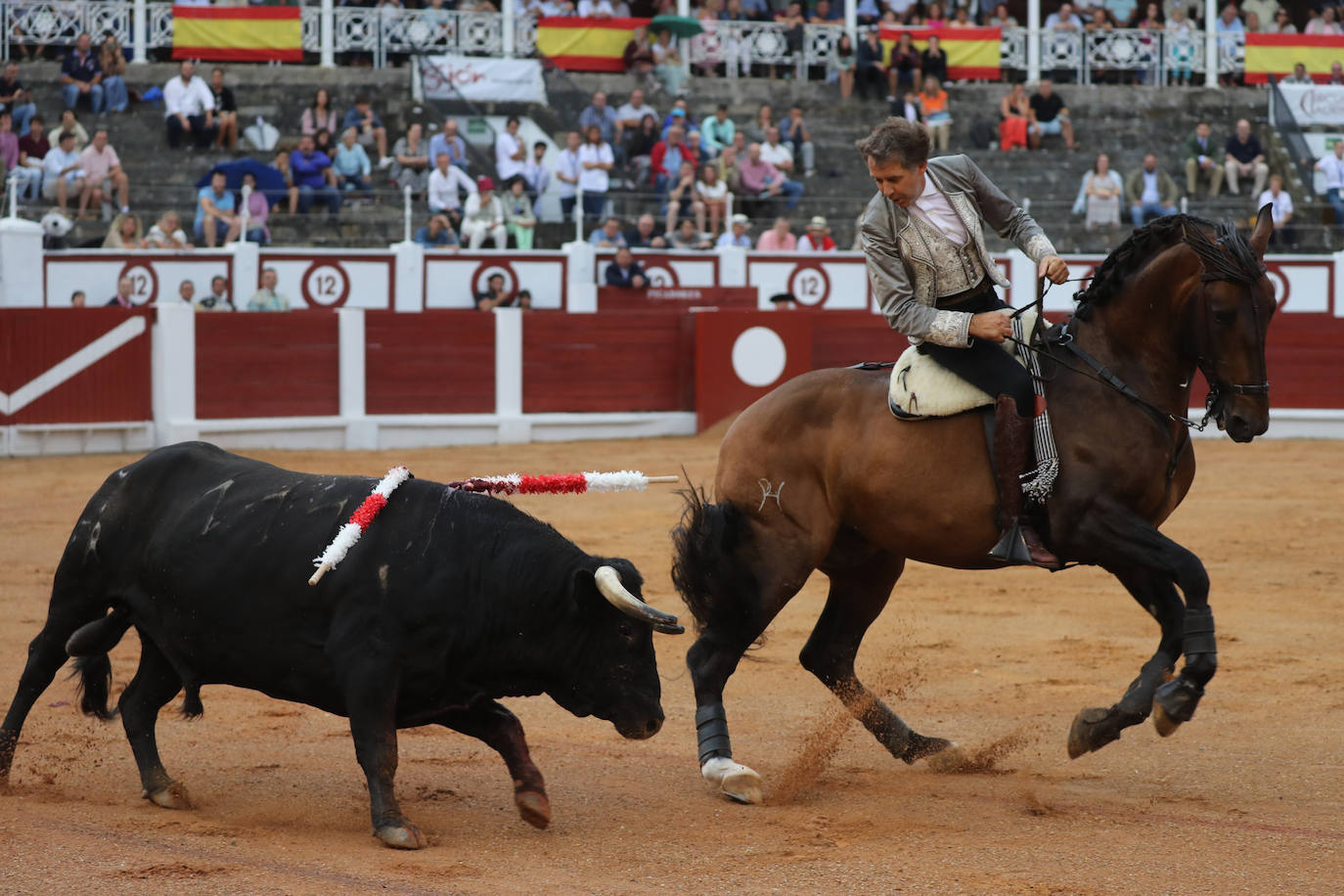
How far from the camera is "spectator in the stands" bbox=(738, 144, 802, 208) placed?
18672 millimetres

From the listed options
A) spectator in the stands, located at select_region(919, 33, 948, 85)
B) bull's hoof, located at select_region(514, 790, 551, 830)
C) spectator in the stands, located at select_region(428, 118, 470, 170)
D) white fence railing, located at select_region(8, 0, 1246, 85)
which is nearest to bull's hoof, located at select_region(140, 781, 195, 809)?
bull's hoof, located at select_region(514, 790, 551, 830)

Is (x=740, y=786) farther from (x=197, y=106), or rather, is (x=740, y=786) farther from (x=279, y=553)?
(x=197, y=106)

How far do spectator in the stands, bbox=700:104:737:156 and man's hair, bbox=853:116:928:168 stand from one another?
1475cm

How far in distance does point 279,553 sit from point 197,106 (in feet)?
Answer: 49.8

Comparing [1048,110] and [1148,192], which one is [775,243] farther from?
[1048,110]

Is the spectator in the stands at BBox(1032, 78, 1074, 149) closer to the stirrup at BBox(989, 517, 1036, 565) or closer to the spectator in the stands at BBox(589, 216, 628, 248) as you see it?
the spectator in the stands at BBox(589, 216, 628, 248)

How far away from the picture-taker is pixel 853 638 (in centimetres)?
514

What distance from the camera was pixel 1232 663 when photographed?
652 cm

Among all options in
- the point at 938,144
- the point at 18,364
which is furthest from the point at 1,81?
the point at 938,144

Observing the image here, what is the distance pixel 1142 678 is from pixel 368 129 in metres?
15.3

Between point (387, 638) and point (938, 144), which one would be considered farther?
point (938, 144)

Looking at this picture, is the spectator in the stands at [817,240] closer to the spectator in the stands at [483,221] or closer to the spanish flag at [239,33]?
the spectator in the stands at [483,221]

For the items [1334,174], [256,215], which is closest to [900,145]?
[256,215]

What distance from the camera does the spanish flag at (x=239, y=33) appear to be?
19906 millimetres
